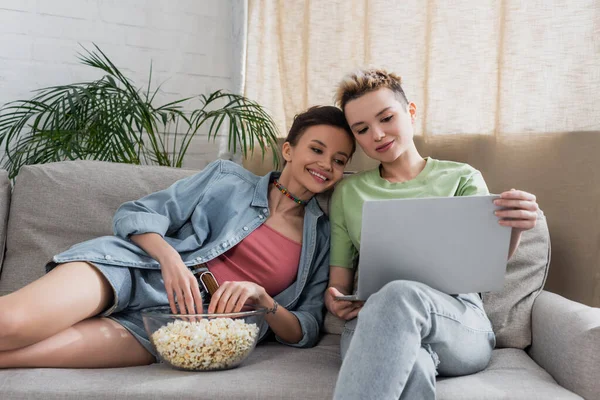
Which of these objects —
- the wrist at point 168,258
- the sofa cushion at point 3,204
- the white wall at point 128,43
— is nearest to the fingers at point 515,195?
the wrist at point 168,258

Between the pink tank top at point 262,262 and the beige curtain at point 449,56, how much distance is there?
78 centimetres

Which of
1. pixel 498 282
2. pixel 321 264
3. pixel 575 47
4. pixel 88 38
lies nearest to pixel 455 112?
pixel 575 47

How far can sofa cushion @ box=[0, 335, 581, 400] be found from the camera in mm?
1245

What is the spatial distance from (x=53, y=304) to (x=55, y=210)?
473 millimetres

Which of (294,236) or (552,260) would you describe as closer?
(294,236)

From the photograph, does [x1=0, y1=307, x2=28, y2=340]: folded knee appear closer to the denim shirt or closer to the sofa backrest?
the denim shirt

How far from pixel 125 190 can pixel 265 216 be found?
0.40 meters

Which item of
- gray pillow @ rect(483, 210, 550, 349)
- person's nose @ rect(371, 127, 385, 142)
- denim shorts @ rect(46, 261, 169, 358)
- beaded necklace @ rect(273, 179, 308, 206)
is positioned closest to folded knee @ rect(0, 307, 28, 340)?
denim shorts @ rect(46, 261, 169, 358)

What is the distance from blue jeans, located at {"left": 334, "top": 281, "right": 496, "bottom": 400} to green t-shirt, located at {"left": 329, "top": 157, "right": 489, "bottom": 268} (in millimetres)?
372

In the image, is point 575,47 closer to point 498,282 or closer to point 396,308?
point 498,282

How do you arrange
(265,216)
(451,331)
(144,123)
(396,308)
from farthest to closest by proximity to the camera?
(144,123)
(265,216)
(451,331)
(396,308)

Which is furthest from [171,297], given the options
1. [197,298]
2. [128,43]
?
[128,43]

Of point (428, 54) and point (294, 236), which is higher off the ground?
point (428, 54)

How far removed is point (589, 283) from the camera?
73.1 inches
